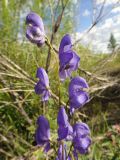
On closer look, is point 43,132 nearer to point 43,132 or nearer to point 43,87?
point 43,132

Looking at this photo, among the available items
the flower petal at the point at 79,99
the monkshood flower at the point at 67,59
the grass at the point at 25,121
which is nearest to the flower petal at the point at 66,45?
the monkshood flower at the point at 67,59

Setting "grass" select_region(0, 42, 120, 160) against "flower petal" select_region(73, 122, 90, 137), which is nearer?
"flower petal" select_region(73, 122, 90, 137)

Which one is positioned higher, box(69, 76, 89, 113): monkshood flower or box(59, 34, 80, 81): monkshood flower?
box(59, 34, 80, 81): monkshood flower

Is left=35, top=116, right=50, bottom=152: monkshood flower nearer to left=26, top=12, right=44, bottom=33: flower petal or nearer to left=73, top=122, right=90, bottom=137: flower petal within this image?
left=73, top=122, right=90, bottom=137: flower petal

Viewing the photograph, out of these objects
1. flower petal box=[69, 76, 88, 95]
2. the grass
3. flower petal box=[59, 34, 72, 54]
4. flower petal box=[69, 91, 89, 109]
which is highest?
flower petal box=[59, 34, 72, 54]

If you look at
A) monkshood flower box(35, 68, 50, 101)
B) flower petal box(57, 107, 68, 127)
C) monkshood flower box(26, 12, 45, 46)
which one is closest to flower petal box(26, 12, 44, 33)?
monkshood flower box(26, 12, 45, 46)

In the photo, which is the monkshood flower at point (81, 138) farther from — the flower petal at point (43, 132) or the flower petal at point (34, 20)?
the flower petal at point (34, 20)
